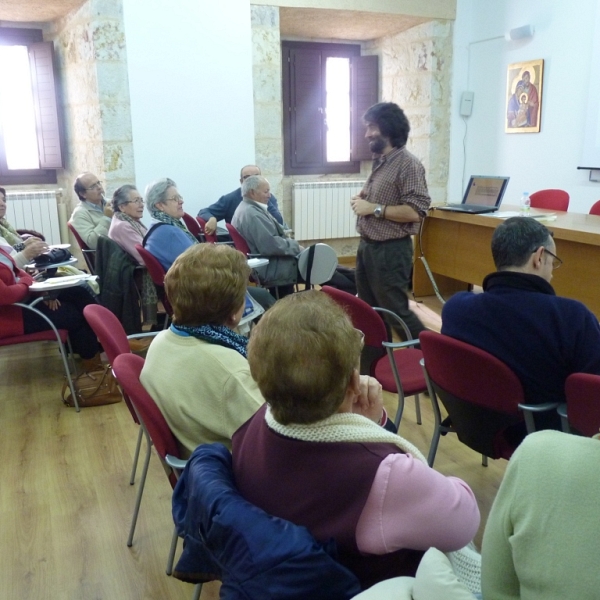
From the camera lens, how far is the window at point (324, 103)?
6898 millimetres

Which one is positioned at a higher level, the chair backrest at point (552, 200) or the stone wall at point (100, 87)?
the stone wall at point (100, 87)

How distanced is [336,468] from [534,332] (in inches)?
40.8

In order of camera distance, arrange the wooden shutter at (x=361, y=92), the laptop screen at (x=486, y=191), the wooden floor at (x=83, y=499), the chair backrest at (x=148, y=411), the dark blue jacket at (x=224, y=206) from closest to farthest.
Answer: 1. the chair backrest at (x=148, y=411)
2. the wooden floor at (x=83, y=499)
3. the laptop screen at (x=486, y=191)
4. the dark blue jacket at (x=224, y=206)
5. the wooden shutter at (x=361, y=92)

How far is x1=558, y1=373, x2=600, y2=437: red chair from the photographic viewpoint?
5.08 ft

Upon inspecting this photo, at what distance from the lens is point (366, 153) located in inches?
285

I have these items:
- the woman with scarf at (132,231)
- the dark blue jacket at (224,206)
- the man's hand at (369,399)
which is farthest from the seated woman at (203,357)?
the dark blue jacket at (224,206)

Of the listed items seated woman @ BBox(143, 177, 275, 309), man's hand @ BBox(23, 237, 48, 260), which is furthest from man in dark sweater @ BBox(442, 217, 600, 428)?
man's hand @ BBox(23, 237, 48, 260)

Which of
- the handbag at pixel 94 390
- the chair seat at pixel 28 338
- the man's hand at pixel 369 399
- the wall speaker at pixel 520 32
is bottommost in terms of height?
the handbag at pixel 94 390

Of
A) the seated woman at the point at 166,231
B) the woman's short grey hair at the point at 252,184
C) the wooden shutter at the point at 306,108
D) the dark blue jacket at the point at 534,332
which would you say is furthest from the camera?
the wooden shutter at the point at 306,108

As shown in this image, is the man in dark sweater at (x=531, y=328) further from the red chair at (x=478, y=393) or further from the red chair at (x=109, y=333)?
the red chair at (x=109, y=333)

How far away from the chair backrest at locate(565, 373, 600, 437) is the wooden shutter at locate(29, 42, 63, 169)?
220 inches

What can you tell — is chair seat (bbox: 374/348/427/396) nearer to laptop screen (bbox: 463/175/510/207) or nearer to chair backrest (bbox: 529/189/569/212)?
laptop screen (bbox: 463/175/510/207)

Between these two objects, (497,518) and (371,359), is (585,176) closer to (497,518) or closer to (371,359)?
(371,359)

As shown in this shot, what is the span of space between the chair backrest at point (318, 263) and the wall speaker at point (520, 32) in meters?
3.27
